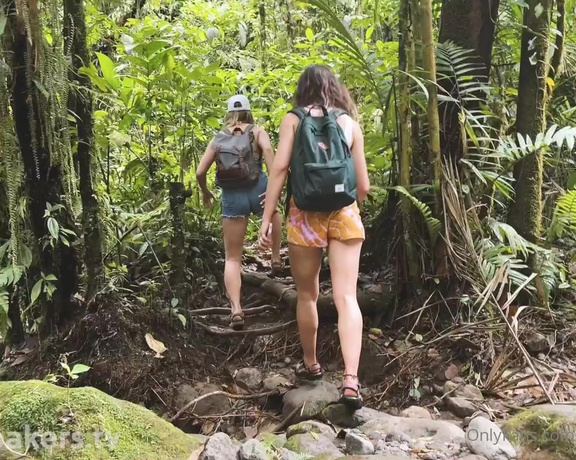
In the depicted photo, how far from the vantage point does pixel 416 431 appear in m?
2.65

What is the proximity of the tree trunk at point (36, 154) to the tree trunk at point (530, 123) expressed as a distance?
10.8 feet

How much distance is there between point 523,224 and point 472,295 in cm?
76

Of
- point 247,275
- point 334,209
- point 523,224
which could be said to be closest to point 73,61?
point 334,209

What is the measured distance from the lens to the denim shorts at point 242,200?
4.32 metres

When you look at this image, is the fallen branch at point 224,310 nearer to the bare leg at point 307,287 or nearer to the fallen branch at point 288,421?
the bare leg at point 307,287

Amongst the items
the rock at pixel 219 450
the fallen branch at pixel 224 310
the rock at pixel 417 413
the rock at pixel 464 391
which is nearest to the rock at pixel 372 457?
the rock at pixel 219 450

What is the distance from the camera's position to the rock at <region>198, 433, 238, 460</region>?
2.04 m

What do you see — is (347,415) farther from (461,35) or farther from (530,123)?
(461,35)

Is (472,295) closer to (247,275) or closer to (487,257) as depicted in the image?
(487,257)

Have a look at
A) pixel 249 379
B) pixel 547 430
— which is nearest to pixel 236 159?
pixel 249 379

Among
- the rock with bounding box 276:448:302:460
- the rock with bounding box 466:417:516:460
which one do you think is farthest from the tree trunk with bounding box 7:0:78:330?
the rock with bounding box 466:417:516:460

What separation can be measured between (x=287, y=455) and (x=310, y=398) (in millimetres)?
1120

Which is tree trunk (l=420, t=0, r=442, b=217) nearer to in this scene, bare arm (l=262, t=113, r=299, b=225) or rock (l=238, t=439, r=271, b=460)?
bare arm (l=262, t=113, r=299, b=225)

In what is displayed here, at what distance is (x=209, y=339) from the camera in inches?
172
